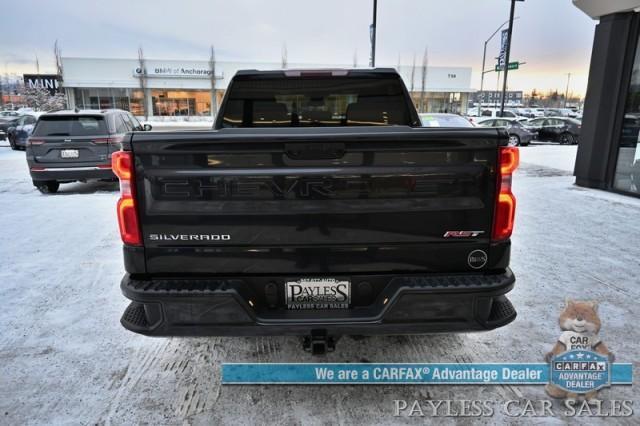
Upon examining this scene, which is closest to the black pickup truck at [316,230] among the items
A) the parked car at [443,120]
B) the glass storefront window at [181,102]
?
the parked car at [443,120]

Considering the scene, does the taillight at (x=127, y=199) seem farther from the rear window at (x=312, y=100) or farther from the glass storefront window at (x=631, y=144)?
the glass storefront window at (x=631, y=144)

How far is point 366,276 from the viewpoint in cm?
233

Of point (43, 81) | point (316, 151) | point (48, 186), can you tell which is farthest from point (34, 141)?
point (43, 81)

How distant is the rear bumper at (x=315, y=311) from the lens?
2232 millimetres

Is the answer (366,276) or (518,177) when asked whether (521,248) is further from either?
(518,177)

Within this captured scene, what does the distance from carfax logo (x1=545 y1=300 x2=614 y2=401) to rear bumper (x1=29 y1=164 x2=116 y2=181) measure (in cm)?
882

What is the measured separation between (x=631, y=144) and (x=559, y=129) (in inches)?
571

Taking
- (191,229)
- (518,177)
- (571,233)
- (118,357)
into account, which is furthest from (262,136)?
(518,177)

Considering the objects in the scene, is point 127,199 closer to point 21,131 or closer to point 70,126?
point 70,126

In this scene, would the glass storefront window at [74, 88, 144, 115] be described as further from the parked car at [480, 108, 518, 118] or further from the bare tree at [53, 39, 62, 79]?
the parked car at [480, 108, 518, 118]

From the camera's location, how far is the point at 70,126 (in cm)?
876

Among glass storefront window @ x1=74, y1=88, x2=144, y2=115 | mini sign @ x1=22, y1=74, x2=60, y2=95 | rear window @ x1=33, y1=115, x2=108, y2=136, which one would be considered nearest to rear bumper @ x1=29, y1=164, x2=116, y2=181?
rear window @ x1=33, y1=115, x2=108, y2=136

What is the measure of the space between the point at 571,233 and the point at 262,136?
5.67 metres

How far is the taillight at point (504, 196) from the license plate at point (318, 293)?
89cm
